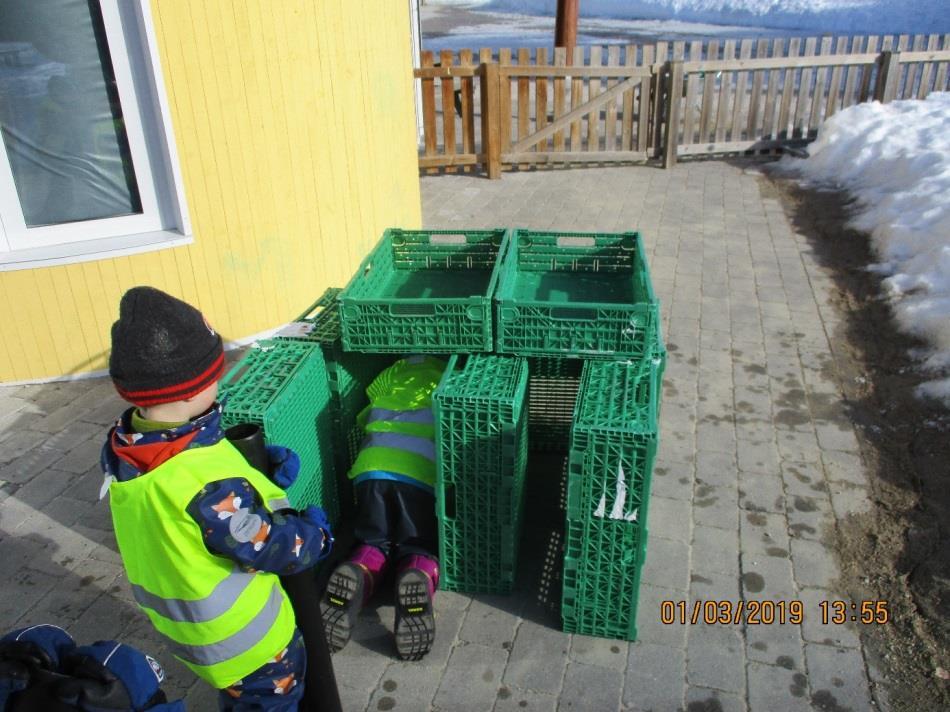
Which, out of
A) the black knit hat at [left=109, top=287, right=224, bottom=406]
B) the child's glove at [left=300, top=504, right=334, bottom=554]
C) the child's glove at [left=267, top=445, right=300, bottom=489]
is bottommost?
the child's glove at [left=300, top=504, right=334, bottom=554]

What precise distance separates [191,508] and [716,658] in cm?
240

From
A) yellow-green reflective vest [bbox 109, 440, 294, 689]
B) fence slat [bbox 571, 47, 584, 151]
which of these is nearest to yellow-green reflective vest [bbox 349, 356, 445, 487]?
yellow-green reflective vest [bbox 109, 440, 294, 689]

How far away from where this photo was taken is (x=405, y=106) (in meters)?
7.01

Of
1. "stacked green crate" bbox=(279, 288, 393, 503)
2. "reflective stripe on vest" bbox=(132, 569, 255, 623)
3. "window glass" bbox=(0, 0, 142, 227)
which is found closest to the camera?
"reflective stripe on vest" bbox=(132, 569, 255, 623)

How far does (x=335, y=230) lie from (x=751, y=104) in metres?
8.24

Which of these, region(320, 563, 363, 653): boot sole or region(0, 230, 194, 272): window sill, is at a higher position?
region(0, 230, 194, 272): window sill

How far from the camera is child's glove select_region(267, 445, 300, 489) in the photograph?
2527 mm

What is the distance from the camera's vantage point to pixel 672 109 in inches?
439

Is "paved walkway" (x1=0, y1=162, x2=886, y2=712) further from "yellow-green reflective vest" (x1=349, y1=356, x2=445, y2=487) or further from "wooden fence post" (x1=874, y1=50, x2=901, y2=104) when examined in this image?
"wooden fence post" (x1=874, y1=50, x2=901, y2=104)

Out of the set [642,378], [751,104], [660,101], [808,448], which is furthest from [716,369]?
[751,104]

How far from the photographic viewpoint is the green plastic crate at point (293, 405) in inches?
128

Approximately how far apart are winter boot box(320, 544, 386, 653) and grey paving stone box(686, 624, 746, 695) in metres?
1.44

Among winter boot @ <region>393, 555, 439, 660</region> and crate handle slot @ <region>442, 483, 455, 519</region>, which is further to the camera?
crate handle slot @ <region>442, 483, 455, 519</region>

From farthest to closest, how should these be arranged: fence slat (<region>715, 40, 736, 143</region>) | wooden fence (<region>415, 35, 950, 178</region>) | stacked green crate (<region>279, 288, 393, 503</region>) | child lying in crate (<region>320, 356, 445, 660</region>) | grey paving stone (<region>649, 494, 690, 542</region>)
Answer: fence slat (<region>715, 40, 736, 143</region>), wooden fence (<region>415, 35, 950, 178</region>), grey paving stone (<region>649, 494, 690, 542</region>), stacked green crate (<region>279, 288, 393, 503</region>), child lying in crate (<region>320, 356, 445, 660</region>)
